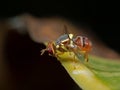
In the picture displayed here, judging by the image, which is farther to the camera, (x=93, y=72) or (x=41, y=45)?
(x=41, y=45)

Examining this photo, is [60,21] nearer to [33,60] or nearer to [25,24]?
[25,24]

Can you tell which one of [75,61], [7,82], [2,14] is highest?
[2,14]

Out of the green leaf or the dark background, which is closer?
the green leaf

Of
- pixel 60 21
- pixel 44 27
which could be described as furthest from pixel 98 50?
pixel 60 21

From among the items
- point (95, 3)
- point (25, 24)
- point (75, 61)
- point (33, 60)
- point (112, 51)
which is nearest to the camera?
point (75, 61)

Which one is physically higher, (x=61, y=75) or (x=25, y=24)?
(x=25, y=24)

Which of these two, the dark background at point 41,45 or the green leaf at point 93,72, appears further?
the dark background at point 41,45

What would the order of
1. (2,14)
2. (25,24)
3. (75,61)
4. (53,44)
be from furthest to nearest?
(2,14)
(25,24)
(53,44)
(75,61)

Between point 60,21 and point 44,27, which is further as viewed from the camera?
point 60,21
